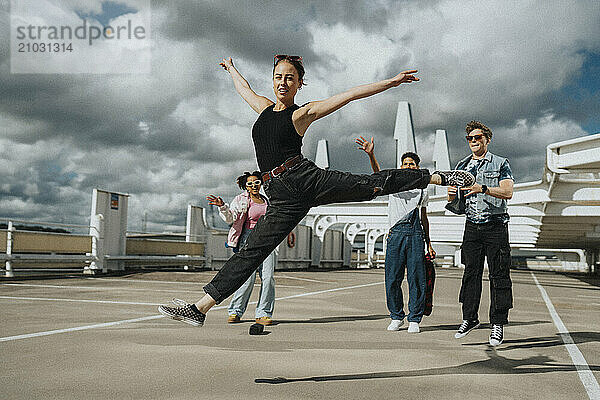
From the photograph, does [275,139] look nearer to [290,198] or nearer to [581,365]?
[290,198]

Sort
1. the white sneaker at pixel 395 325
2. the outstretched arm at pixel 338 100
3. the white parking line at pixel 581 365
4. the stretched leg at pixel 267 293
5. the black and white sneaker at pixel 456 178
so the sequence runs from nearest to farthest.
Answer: the white parking line at pixel 581 365, the outstretched arm at pixel 338 100, the black and white sneaker at pixel 456 178, the white sneaker at pixel 395 325, the stretched leg at pixel 267 293

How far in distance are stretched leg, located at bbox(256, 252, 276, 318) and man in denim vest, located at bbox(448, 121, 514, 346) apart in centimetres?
209

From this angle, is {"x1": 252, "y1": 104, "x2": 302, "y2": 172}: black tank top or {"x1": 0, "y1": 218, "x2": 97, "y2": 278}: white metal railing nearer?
{"x1": 252, "y1": 104, "x2": 302, "y2": 172}: black tank top

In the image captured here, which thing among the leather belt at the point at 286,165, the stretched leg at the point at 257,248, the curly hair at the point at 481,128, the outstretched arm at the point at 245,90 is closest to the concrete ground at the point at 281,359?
the stretched leg at the point at 257,248

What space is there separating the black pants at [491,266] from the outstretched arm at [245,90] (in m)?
2.77

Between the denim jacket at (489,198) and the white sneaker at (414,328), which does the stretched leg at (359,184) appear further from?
the white sneaker at (414,328)

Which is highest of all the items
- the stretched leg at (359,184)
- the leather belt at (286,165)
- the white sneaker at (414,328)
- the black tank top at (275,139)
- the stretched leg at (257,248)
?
the black tank top at (275,139)

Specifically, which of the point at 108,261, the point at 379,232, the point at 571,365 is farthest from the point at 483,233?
the point at 379,232

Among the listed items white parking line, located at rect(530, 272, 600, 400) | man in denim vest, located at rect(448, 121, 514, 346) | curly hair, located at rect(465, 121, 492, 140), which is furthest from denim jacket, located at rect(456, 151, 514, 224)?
white parking line, located at rect(530, 272, 600, 400)

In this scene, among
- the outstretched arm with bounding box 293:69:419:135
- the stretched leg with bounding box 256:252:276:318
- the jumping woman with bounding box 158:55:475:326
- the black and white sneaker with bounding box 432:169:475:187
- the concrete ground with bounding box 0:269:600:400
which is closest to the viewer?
the concrete ground with bounding box 0:269:600:400

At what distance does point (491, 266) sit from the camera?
5777mm

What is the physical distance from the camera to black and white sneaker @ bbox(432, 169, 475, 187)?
4438mm

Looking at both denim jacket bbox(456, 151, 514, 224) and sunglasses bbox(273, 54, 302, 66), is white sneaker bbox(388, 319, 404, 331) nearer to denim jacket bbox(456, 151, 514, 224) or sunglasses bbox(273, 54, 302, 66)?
denim jacket bbox(456, 151, 514, 224)

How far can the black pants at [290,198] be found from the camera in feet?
12.5
